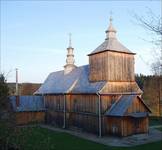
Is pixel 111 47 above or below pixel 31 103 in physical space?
above

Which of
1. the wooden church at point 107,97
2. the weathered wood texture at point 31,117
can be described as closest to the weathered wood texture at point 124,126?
the wooden church at point 107,97

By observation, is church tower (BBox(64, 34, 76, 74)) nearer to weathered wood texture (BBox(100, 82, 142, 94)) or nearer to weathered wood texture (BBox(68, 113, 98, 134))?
weathered wood texture (BBox(68, 113, 98, 134))

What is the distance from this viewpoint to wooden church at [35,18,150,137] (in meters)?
28.4

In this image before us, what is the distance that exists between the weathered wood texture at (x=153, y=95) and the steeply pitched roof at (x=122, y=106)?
15574mm

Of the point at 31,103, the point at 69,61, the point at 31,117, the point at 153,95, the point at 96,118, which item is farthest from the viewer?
the point at 153,95

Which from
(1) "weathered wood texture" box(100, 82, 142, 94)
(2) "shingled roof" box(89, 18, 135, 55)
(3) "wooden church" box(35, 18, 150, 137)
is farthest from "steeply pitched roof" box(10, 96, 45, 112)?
(1) "weathered wood texture" box(100, 82, 142, 94)

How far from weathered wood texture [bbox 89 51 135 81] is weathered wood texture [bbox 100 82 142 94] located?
0.54 m

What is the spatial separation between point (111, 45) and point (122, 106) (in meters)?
7.13

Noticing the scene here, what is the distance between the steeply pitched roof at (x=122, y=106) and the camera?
90.9ft

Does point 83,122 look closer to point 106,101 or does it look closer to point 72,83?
point 106,101

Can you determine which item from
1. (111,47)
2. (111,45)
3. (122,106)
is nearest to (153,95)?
(111,45)

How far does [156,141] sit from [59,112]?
14.9m

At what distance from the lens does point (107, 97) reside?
29469mm

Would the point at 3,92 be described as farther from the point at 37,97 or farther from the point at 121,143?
the point at 37,97
